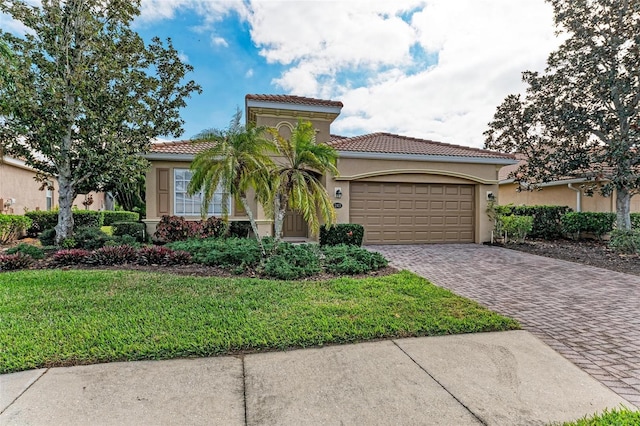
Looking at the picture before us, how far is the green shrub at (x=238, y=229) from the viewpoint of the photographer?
11.9 metres

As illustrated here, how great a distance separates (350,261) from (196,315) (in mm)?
3892

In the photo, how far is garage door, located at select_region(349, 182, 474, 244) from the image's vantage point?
41.4 feet

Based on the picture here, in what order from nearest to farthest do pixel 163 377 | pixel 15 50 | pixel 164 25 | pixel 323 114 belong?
pixel 163 377, pixel 15 50, pixel 164 25, pixel 323 114

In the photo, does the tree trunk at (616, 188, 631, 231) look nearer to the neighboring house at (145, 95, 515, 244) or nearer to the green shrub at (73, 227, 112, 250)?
the neighboring house at (145, 95, 515, 244)

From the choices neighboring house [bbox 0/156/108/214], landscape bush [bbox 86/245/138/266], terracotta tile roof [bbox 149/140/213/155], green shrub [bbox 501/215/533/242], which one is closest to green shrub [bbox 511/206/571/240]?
green shrub [bbox 501/215/533/242]

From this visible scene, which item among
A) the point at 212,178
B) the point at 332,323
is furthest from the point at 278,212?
the point at 332,323

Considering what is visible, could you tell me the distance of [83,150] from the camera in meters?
9.05

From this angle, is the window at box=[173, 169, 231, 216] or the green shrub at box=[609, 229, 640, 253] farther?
the window at box=[173, 169, 231, 216]

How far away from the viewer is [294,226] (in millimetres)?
13578

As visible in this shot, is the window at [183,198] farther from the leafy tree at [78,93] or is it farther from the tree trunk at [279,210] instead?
the tree trunk at [279,210]

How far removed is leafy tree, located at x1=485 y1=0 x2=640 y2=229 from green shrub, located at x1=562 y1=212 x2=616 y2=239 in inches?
62.3

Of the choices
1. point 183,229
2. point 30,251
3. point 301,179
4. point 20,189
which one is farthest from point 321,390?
point 20,189

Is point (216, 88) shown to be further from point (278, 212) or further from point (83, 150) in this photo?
point (278, 212)

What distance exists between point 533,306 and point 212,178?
672 centimetres
